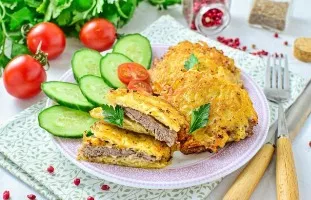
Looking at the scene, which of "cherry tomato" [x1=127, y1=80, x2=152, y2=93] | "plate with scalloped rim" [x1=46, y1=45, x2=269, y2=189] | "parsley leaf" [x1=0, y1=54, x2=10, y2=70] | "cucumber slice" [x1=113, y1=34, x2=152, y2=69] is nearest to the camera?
"plate with scalloped rim" [x1=46, y1=45, x2=269, y2=189]

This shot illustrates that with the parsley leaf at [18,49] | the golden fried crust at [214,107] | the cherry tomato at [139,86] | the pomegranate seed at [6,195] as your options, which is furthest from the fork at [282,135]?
the parsley leaf at [18,49]

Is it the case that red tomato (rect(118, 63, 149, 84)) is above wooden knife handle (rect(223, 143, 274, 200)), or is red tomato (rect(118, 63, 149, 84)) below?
above

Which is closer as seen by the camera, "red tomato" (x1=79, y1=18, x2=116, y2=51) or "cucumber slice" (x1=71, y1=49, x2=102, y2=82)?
"cucumber slice" (x1=71, y1=49, x2=102, y2=82)

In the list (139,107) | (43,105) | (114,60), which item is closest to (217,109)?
(139,107)

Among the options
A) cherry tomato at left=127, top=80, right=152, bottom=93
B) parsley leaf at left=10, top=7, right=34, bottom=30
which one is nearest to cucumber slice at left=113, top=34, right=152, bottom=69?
cherry tomato at left=127, top=80, right=152, bottom=93

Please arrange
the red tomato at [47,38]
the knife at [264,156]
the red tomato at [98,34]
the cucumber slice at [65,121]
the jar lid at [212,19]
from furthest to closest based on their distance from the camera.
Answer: the jar lid at [212,19], the red tomato at [98,34], the red tomato at [47,38], the cucumber slice at [65,121], the knife at [264,156]

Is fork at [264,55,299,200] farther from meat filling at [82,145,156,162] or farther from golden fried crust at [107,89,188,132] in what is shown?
meat filling at [82,145,156,162]

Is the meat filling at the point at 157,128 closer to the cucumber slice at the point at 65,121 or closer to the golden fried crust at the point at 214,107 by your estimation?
the golden fried crust at the point at 214,107
